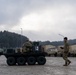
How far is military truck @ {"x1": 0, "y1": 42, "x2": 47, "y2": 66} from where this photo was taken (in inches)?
1003

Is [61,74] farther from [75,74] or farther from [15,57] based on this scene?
[15,57]

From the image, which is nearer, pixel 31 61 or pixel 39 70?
pixel 39 70

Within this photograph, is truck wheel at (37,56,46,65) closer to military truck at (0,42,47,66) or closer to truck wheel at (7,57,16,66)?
military truck at (0,42,47,66)

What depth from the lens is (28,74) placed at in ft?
56.3

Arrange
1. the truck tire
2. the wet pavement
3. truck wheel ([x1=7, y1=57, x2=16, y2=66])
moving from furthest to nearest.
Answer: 1. truck wheel ([x1=7, y1=57, x2=16, y2=66])
2. the truck tire
3. the wet pavement

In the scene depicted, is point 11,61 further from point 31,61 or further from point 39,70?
point 39,70

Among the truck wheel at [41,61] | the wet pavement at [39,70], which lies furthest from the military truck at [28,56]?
the wet pavement at [39,70]

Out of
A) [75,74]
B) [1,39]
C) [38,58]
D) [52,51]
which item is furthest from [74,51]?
[1,39]

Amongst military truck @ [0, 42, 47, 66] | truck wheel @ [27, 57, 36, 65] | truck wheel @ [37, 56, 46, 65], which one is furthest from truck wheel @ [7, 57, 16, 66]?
truck wheel @ [37, 56, 46, 65]

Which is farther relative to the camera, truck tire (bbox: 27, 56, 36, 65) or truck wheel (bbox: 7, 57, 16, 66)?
truck wheel (bbox: 7, 57, 16, 66)

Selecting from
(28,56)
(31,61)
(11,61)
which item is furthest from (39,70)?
(11,61)

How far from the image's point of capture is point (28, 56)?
25.7m

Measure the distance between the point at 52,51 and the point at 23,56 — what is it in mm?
41738

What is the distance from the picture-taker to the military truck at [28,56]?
25.5 meters
